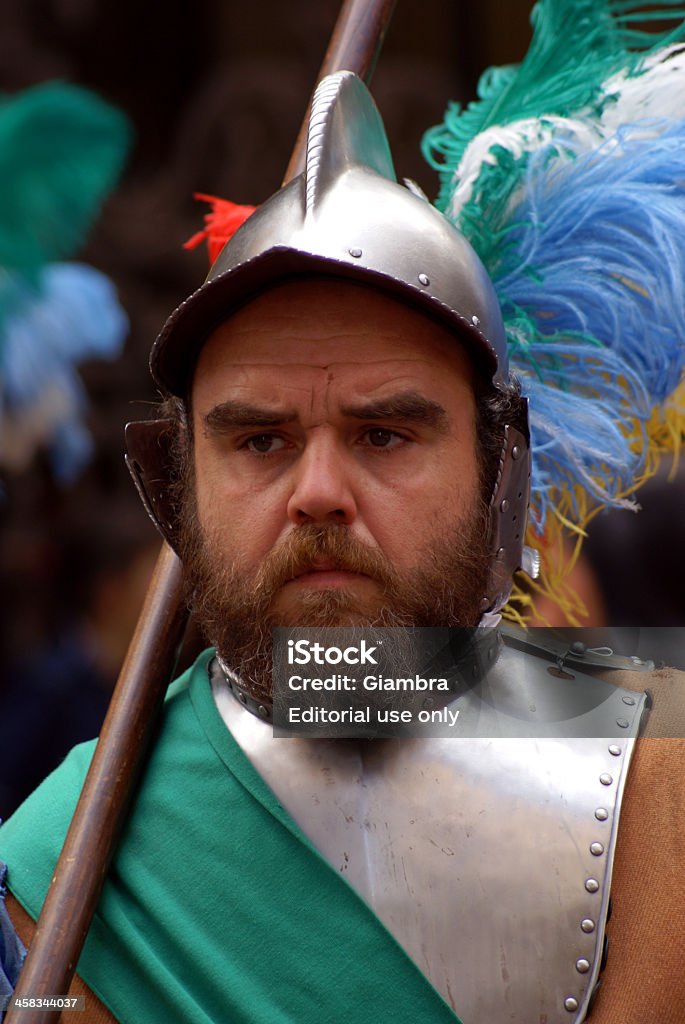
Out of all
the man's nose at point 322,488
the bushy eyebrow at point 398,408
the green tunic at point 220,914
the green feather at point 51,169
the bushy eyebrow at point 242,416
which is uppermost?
the green feather at point 51,169

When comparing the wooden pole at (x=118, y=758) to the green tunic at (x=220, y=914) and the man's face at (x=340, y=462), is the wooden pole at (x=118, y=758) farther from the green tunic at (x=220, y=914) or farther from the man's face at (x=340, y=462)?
the man's face at (x=340, y=462)

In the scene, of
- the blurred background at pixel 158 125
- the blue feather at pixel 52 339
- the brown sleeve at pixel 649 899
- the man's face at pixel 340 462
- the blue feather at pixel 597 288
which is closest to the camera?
the brown sleeve at pixel 649 899

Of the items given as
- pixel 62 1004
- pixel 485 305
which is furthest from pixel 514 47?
pixel 62 1004

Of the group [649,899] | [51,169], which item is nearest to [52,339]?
[51,169]

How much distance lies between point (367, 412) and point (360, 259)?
20cm

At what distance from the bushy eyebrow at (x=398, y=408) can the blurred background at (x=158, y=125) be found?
7.43ft

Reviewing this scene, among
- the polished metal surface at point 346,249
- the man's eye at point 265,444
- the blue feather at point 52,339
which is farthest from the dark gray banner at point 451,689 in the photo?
the blue feather at point 52,339

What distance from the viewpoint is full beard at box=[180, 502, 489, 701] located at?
6.37 ft

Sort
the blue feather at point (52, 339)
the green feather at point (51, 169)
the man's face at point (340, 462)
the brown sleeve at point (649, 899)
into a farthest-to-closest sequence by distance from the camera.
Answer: the blue feather at point (52, 339)
the green feather at point (51, 169)
the man's face at point (340, 462)
the brown sleeve at point (649, 899)

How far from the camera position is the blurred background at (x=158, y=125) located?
14.0 ft

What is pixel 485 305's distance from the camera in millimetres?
2033

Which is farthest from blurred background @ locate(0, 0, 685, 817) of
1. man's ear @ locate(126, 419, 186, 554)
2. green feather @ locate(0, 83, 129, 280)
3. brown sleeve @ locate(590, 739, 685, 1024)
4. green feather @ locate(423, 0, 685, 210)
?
brown sleeve @ locate(590, 739, 685, 1024)

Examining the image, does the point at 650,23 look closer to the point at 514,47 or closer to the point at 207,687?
the point at 514,47

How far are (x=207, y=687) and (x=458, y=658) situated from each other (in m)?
0.38
